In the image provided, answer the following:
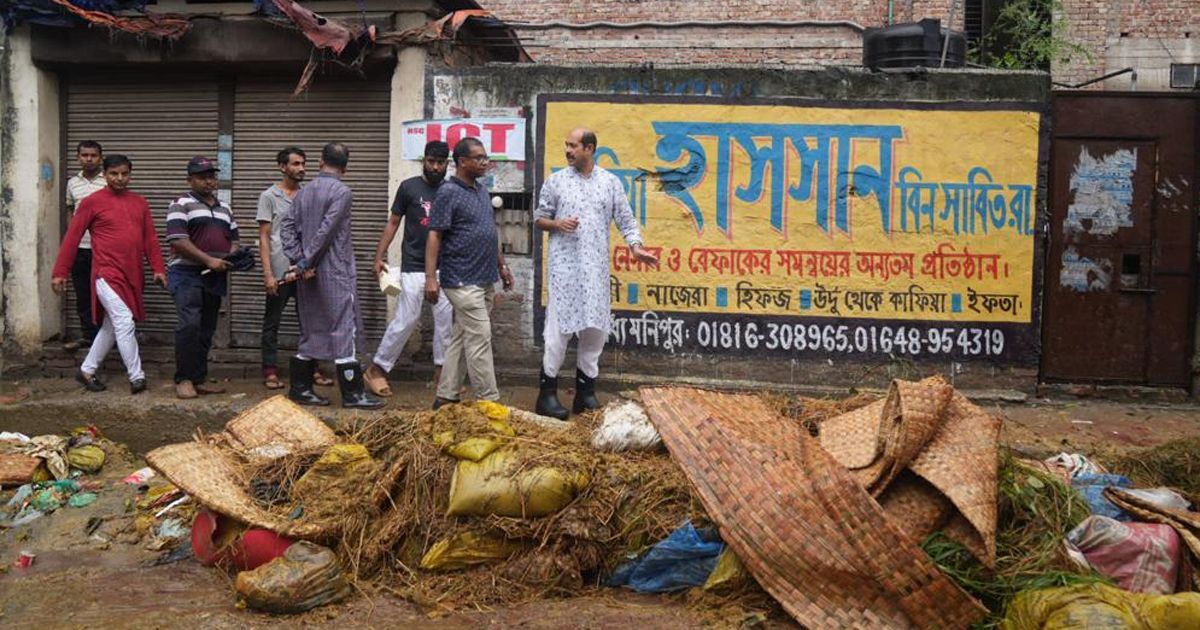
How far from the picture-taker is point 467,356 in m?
6.10

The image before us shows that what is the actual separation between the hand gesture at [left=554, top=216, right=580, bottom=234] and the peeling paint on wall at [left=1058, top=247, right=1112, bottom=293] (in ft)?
12.7

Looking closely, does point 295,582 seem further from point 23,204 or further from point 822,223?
point 23,204

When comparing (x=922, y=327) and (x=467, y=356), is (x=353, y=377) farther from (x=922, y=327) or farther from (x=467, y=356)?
(x=922, y=327)

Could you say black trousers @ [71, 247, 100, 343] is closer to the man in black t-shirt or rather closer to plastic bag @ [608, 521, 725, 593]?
the man in black t-shirt

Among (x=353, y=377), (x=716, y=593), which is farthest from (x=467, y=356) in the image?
(x=716, y=593)

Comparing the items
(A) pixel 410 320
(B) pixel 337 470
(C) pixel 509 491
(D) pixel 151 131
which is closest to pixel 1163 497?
(C) pixel 509 491

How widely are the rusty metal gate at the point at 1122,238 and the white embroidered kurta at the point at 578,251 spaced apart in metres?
3.54

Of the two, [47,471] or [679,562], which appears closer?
[679,562]

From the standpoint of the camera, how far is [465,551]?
4328 millimetres

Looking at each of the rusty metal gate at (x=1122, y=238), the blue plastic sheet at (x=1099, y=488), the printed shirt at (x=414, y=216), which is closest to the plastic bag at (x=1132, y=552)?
the blue plastic sheet at (x=1099, y=488)

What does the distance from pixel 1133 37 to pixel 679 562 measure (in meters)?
10.8

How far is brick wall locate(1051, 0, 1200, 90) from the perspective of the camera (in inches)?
473

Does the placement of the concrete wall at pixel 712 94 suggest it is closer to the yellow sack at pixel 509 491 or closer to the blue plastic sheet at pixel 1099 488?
the blue plastic sheet at pixel 1099 488

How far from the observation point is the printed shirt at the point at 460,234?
19.7 ft
